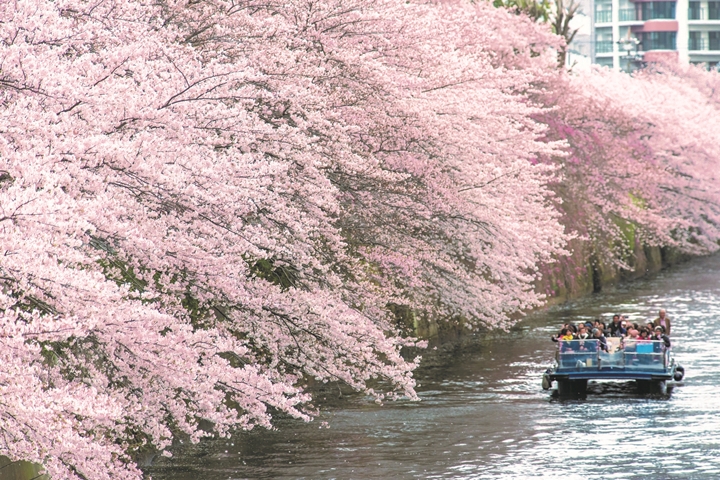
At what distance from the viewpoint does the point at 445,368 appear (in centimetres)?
2667

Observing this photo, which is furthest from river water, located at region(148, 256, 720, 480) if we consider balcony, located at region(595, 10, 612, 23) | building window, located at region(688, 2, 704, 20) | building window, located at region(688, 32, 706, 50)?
balcony, located at region(595, 10, 612, 23)

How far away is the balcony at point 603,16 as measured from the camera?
115 meters

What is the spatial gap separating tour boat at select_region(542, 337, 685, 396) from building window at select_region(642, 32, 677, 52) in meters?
92.5

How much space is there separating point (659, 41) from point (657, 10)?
3.17 m

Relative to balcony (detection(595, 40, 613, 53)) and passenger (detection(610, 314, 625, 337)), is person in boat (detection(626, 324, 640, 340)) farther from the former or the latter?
balcony (detection(595, 40, 613, 53))

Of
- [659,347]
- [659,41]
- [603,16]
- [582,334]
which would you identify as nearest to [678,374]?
[659,347]

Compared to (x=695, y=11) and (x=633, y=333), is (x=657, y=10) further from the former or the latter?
(x=633, y=333)

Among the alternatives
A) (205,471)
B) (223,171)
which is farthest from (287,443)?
(223,171)

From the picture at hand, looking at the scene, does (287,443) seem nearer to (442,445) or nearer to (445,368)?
(442,445)

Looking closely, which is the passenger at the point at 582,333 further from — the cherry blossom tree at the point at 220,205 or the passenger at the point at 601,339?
the cherry blossom tree at the point at 220,205

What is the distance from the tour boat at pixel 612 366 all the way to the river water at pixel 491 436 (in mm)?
369

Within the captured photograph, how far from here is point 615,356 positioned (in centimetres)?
2320

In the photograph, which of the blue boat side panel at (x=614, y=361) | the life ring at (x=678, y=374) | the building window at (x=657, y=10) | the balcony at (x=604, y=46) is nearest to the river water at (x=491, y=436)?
the life ring at (x=678, y=374)

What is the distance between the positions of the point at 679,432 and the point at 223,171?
32.9 feet
